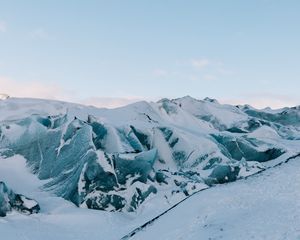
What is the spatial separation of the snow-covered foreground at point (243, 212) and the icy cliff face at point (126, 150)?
17715mm

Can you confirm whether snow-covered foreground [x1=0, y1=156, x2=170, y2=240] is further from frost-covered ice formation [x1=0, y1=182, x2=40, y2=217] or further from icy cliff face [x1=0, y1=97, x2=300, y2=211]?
icy cliff face [x1=0, y1=97, x2=300, y2=211]

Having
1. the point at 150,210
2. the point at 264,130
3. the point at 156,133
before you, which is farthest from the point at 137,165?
the point at 264,130

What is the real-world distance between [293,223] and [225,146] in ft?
158

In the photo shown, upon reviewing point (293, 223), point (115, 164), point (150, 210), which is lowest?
point (150, 210)

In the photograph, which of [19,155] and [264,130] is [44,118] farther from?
[264,130]

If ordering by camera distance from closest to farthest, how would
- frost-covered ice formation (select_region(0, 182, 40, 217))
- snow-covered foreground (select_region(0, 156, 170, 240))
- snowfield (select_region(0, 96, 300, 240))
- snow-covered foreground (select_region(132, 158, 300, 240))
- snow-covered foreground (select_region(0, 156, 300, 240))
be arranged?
1. snow-covered foreground (select_region(132, 158, 300, 240))
2. snow-covered foreground (select_region(0, 156, 300, 240))
3. snowfield (select_region(0, 96, 300, 240))
4. snow-covered foreground (select_region(0, 156, 170, 240))
5. frost-covered ice formation (select_region(0, 182, 40, 217))

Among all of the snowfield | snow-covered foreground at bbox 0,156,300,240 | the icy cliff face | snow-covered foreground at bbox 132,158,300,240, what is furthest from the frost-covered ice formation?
snow-covered foreground at bbox 132,158,300,240

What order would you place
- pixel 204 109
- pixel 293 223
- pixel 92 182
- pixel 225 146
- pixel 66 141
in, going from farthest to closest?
pixel 204 109, pixel 225 146, pixel 66 141, pixel 92 182, pixel 293 223

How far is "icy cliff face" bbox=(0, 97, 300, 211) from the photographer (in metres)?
46.6

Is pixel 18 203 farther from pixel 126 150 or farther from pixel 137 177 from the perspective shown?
pixel 126 150

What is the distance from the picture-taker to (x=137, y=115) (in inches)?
2847

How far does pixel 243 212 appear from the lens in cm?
2361

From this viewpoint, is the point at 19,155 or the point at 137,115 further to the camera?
the point at 137,115

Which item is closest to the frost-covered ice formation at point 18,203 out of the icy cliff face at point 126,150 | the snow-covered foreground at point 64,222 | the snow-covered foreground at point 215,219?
the snow-covered foreground at point 64,222
